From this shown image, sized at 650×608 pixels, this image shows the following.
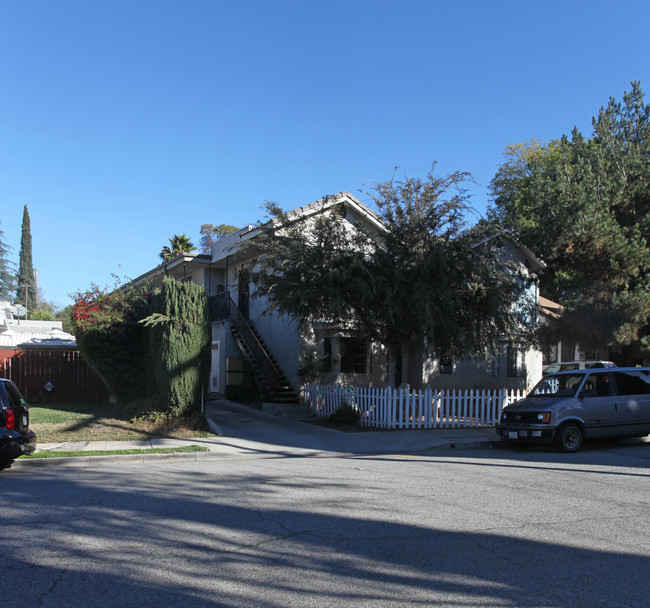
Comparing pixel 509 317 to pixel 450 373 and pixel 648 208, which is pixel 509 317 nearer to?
pixel 450 373

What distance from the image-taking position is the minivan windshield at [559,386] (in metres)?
12.9

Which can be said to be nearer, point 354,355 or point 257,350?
point 354,355

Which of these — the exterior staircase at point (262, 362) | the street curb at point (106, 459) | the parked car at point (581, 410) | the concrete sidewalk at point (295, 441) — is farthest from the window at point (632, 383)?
the exterior staircase at point (262, 362)

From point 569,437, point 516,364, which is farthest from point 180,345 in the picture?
point 516,364

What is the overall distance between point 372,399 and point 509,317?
445 centimetres

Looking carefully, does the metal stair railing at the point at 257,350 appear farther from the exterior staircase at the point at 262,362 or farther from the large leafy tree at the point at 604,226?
the large leafy tree at the point at 604,226

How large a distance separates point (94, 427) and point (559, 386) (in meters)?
11.2

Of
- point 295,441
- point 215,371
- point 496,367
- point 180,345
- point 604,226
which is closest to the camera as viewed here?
point 295,441

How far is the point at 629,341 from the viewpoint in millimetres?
19406

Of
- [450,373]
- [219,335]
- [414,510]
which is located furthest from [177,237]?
[414,510]

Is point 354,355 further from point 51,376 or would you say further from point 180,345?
point 51,376

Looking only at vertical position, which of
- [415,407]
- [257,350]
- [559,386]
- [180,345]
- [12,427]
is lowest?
[415,407]

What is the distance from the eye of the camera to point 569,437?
12.5 meters

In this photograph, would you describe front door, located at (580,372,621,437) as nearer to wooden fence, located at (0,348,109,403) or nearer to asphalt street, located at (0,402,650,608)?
asphalt street, located at (0,402,650,608)
